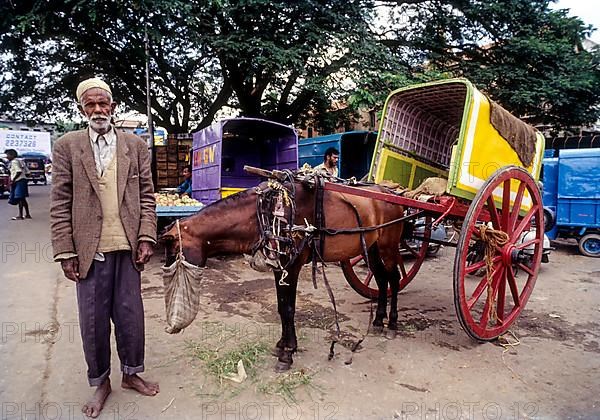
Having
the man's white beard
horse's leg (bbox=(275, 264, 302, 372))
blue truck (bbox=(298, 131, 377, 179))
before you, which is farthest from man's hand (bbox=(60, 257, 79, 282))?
blue truck (bbox=(298, 131, 377, 179))

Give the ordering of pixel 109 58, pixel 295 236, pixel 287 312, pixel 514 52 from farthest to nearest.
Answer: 1. pixel 109 58
2. pixel 514 52
3. pixel 287 312
4. pixel 295 236

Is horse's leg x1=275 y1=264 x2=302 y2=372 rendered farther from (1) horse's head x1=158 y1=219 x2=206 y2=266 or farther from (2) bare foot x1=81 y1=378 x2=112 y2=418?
(2) bare foot x1=81 y1=378 x2=112 y2=418

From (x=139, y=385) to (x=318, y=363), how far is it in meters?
1.46

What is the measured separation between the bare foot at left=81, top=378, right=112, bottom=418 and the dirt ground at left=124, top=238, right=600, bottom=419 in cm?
42

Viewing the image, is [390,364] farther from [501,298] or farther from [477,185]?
[477,185]

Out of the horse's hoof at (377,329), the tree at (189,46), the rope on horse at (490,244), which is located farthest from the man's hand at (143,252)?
the tree at (189,46)

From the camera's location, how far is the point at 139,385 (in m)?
3.04

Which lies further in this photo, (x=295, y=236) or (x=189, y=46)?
(x=189, y=46)

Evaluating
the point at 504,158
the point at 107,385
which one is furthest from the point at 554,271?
the point at 107,385

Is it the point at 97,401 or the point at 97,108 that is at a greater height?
the point at 97,108

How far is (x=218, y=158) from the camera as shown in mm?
7172

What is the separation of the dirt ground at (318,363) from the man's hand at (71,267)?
0.99m

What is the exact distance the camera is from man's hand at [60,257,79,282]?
2629 millimetres

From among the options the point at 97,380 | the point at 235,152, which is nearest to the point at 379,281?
the point at 97,380
